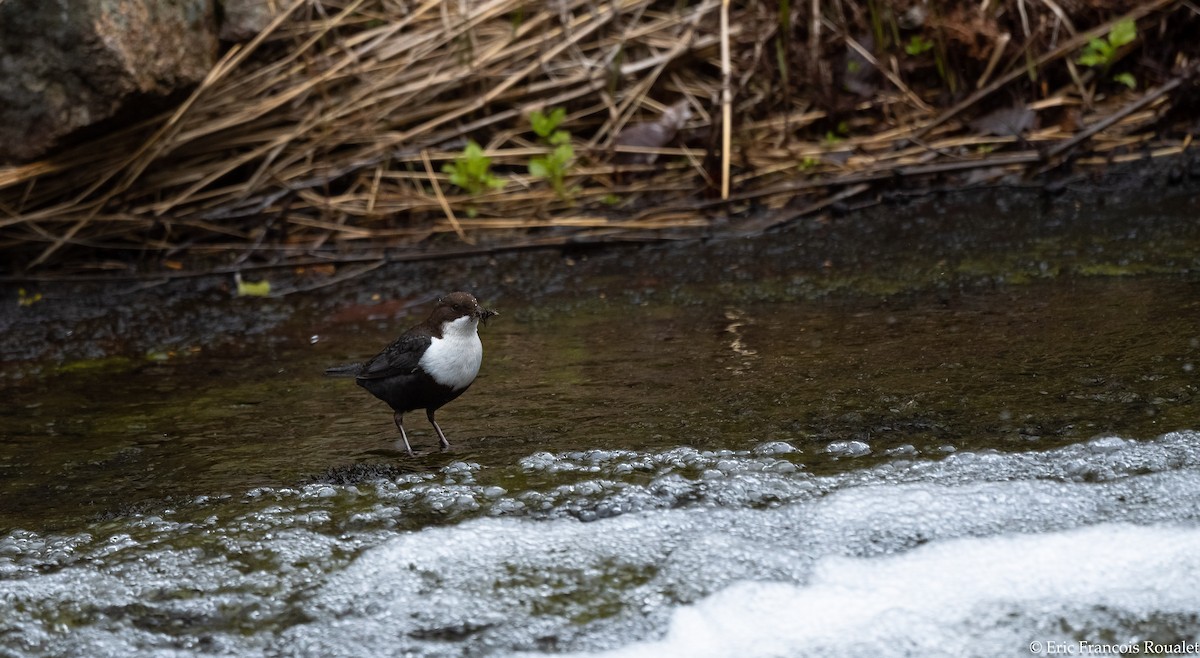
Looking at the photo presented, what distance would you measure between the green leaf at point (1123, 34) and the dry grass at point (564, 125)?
0.74 ft

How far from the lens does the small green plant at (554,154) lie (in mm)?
5672

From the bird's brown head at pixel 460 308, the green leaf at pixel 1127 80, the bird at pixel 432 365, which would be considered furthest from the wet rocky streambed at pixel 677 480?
the green leaf at pixel 1127 80

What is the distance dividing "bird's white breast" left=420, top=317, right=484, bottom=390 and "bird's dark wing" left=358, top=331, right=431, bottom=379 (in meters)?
0.03

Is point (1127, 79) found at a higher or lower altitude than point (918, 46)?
lower

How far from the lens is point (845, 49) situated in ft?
20.2

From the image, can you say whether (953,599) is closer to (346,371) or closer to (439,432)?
(439,432)

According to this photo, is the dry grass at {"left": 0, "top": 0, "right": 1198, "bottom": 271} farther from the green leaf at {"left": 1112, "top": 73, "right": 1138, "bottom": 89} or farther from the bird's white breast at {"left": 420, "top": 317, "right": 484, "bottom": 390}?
the bird's white breast at {"left": 420, "top": 317, "right": 484, "bottom": 390}

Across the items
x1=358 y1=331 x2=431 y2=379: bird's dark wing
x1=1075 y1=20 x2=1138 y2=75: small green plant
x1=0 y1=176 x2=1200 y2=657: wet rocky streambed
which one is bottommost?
x1=0 y1=176 x2=1200 y2=657: wet rocky streambed

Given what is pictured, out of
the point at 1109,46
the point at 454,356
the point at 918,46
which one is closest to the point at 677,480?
the point at 454,356

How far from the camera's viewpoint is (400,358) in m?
3.49

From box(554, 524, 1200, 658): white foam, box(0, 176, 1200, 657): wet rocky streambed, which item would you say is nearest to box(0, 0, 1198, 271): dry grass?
box(0, 176, 1200, 657): wet rocky streambed

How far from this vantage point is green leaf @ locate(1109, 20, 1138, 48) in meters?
5.64

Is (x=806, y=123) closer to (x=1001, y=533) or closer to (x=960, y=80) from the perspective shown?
(x=960, y=80)

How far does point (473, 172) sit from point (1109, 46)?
10.2 ft
